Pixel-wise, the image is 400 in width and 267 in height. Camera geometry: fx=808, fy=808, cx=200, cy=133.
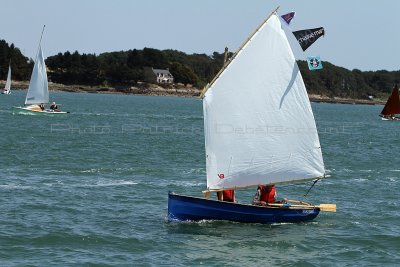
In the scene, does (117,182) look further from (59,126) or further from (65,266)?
(59,126)

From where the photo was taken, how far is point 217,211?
35531 mm

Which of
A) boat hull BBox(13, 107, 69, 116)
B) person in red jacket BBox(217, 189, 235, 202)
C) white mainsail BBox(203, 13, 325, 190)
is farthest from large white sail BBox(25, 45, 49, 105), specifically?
white mainsail BBox(203, 13, 325, 190)

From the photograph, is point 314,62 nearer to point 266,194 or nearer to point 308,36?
point 308,36

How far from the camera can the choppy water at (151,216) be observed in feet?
104

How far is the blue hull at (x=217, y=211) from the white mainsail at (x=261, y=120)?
128cm

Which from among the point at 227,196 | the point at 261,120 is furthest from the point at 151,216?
the point at 261,120

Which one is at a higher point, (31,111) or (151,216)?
(31,111)

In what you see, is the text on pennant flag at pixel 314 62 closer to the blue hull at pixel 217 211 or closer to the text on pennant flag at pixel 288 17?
the text on pennant flag at pixel 288 17

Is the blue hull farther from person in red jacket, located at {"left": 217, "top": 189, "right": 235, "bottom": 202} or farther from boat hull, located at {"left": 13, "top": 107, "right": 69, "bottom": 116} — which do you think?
boat hull, located at {"left": 13, "top": 107, "right": 69, "bottom": 116}

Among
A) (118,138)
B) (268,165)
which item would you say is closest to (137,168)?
(268,165)

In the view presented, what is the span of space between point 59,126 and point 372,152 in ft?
128

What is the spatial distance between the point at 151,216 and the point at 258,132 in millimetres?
6672

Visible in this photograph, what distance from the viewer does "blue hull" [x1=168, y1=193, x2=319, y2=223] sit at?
115 ft

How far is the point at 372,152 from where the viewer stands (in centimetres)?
7869
